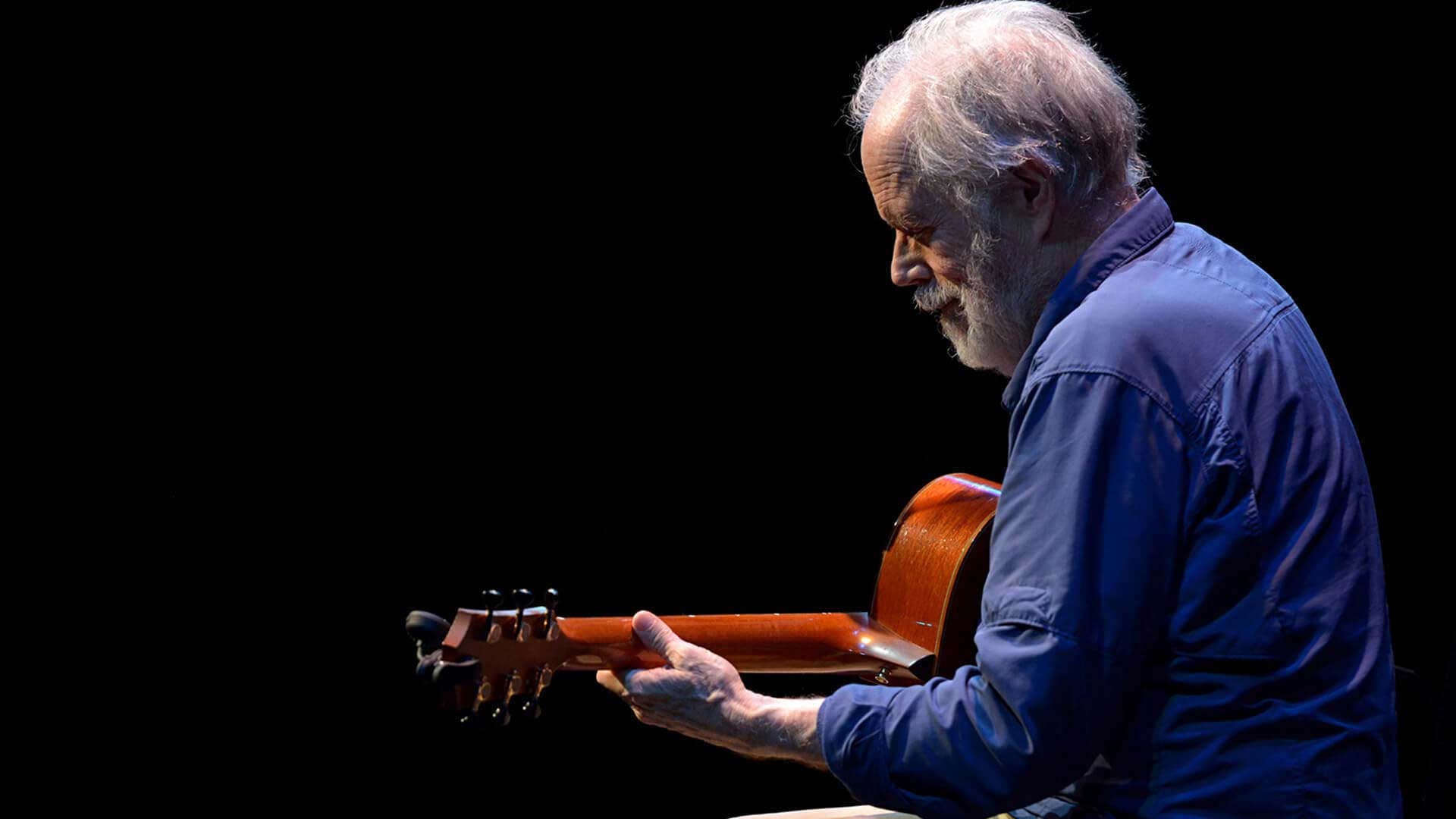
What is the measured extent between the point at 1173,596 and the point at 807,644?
872 millimetres

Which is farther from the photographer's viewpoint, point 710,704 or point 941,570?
point 941,570

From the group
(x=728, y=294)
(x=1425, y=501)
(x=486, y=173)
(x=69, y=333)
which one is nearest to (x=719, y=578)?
(x=728, y=294)

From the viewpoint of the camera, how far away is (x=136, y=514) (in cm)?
221

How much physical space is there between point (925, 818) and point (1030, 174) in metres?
0.74

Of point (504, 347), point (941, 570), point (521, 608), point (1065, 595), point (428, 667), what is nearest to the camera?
point (1065, 595)

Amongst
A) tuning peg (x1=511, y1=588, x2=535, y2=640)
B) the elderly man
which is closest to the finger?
tuning peg (x1=511, y1=588, x2=535, y2=640)

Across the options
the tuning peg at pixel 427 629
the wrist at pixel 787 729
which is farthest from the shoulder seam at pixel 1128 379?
the tuning peg at pixel 427 629

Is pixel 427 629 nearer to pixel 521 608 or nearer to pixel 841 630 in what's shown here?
pixel 521 608

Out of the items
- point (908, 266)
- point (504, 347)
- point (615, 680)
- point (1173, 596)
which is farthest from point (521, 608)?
point (504, 347)

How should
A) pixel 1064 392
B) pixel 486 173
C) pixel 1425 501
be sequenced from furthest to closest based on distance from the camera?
pixel 1425 501 < pixel 486 173 < pixel 1064 392

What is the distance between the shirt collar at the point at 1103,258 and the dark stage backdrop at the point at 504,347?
3.65 feet

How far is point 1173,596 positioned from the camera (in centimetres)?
134

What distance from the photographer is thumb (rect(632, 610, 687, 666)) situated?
167cm

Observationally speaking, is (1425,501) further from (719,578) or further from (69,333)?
(69,333)
